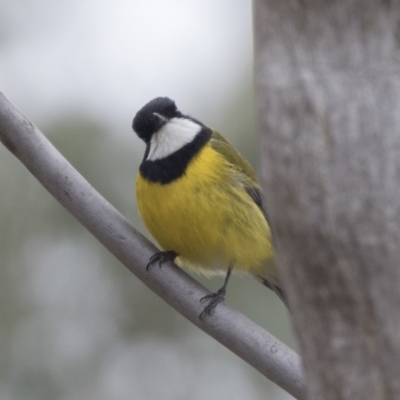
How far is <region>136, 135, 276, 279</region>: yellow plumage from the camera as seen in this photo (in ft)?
10.6

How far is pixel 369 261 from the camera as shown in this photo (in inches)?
59.3

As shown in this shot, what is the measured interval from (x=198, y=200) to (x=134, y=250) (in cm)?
55

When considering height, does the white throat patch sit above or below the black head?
below

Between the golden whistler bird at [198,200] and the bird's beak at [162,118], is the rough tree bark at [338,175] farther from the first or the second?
the bird's beak at [162,118]

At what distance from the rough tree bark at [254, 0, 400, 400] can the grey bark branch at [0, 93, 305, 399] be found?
3.09ft

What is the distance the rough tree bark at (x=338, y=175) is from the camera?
1501mm

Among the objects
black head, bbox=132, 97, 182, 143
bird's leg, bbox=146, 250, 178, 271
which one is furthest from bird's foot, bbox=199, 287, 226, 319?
black head, bbox=132, 97, 182, 143

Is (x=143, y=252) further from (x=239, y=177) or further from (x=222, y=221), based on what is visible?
Answer: (x=239, y=177)

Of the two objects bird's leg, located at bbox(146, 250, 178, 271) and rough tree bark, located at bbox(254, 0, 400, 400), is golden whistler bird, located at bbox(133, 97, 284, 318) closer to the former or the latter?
bird's leg, located at bbox(146, 250, 178, 271)

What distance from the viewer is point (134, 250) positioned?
2762mm

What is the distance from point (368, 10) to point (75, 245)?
4233 mm

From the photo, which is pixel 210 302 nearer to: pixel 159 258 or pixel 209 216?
pixel 159 258

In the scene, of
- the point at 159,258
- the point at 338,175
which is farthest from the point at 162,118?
the point at 338,175

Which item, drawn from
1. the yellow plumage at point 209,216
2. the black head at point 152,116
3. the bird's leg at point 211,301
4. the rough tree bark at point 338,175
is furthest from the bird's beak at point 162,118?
the rough tree bark at point 338,175
